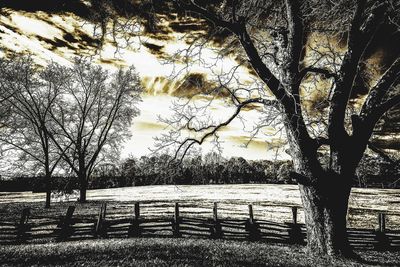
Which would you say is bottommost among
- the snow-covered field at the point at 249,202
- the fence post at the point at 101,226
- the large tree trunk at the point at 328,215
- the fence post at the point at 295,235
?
the snow-covered field at the point at 249,202

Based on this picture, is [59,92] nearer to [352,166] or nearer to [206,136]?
[206,136]

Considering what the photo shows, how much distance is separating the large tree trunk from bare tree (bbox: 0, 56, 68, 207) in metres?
19.9

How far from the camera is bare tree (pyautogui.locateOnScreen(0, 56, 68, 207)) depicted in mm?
19516

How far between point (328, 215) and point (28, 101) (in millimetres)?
22606

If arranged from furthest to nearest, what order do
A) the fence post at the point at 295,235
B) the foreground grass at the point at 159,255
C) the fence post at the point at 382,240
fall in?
the fence post at the point at 295,235 → the fence post at the point at 382,240 → the foreground grass at the point at 159,255

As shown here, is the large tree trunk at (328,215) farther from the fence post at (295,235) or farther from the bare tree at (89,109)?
the bare tree at (89,109)

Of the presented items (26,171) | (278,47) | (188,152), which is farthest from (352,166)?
(26,171)

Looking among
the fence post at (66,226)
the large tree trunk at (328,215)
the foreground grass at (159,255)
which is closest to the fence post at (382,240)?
the foreground grass at (159,255)

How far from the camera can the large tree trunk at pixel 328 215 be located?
7.05 m

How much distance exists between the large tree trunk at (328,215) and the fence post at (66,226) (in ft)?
28.4

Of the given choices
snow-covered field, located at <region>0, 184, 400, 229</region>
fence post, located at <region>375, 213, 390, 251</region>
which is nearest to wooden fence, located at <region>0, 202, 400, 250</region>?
fence post, located at <region>375, 213, 390, 251</region>

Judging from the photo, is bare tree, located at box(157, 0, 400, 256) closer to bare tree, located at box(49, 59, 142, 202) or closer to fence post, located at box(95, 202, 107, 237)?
fence post, located at box(95, 202, 107, 237)

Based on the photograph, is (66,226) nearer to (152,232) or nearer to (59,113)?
(152,232)

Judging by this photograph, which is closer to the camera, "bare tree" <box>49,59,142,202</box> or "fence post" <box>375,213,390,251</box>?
"fence post" <box>375,213,390,251</box>
